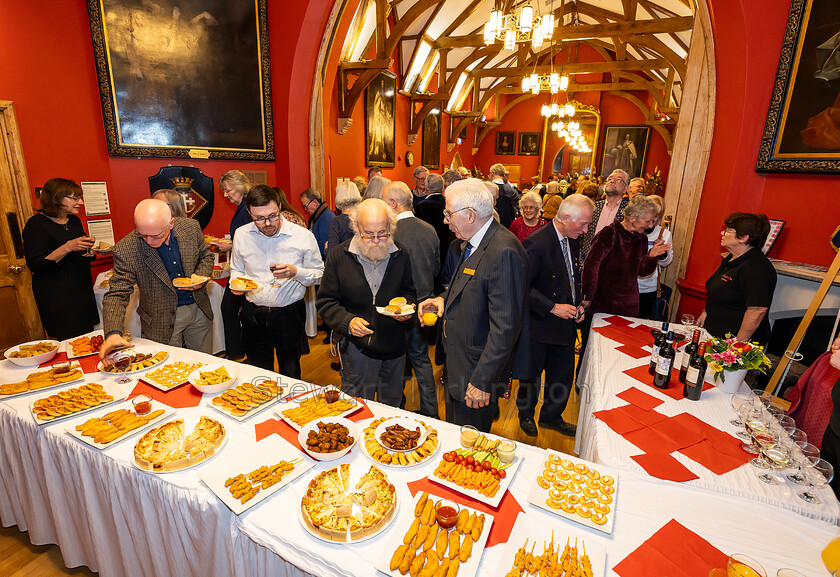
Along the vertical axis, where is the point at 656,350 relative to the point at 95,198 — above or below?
below

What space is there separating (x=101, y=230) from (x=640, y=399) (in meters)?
5.70

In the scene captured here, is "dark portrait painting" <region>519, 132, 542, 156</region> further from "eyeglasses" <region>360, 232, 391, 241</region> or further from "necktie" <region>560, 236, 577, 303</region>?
"eyeglasses" <region>360, 232, 391, 241</region>

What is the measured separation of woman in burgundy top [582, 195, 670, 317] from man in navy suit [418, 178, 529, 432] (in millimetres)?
1458

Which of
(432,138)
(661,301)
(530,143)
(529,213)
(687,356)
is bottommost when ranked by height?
(661,301)

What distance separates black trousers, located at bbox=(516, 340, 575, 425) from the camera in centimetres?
335

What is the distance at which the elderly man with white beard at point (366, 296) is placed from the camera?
245 centimetres

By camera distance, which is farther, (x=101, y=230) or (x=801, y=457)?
(x=101, y=230)

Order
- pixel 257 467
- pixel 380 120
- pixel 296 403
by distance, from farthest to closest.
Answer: pixel 380 120, pixel 296 403, pixel 257 467

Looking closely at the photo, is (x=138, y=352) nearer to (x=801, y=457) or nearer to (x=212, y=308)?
(x=212, y=308)

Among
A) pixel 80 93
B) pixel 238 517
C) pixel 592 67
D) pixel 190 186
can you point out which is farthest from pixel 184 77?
pixel 592 67

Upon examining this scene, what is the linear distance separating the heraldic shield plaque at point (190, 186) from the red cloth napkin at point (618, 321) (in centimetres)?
512

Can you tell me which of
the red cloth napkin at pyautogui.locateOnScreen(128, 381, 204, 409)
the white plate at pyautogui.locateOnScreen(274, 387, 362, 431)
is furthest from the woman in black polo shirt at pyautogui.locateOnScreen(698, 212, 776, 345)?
the red cloth napkin at pyautogui.locateOnScreen(128, 381, 204, 409)

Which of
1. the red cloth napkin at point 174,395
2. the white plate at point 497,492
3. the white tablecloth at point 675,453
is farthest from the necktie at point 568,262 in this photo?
the red cloth napkin at point 174,395

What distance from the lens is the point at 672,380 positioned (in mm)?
2545
